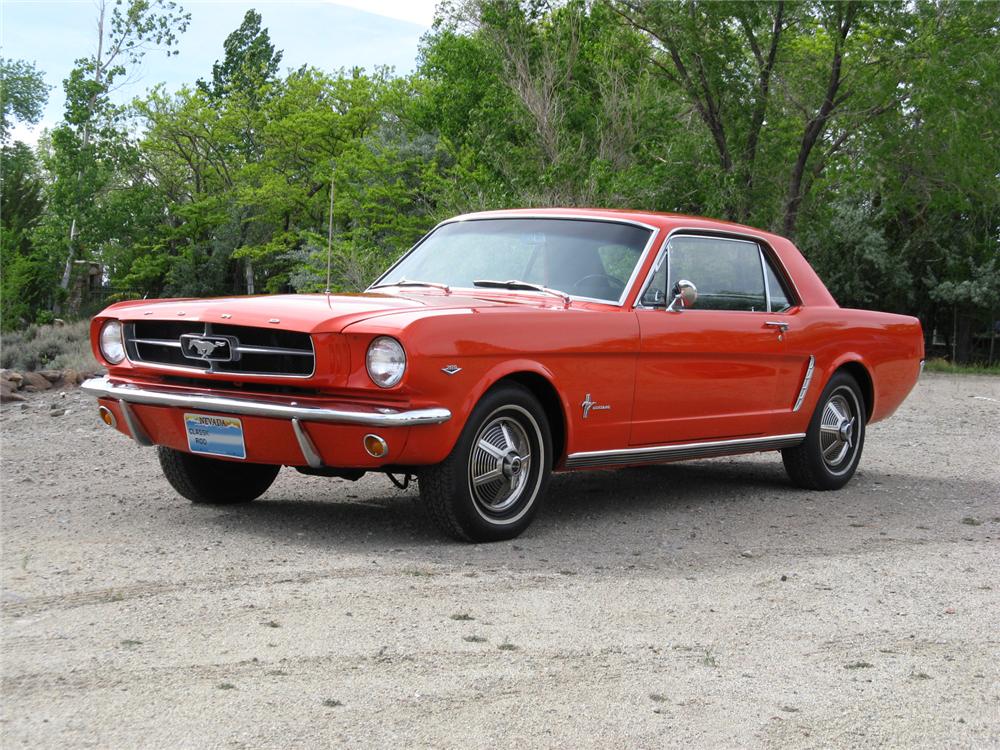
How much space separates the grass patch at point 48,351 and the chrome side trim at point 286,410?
343 inches

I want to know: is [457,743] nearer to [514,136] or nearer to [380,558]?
[380,558]

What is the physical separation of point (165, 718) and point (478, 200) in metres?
15.1

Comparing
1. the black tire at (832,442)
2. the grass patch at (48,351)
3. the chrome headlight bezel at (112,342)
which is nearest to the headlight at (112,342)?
the chrome headlight bezel at (112,342)

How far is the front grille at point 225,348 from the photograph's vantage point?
5.53 meters

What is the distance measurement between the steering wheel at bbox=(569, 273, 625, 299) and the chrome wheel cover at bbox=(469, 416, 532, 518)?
1029 millimetres

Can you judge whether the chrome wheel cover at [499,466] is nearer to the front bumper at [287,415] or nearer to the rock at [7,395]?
the front bumper at [287,415]

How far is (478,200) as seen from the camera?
59.2 ft

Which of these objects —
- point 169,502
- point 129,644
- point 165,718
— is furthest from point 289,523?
point 165,718

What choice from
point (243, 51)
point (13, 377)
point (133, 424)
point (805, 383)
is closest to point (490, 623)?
point (133, 424)

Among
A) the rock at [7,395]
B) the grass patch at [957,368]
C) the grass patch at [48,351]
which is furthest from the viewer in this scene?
the grass patch at [957,368]

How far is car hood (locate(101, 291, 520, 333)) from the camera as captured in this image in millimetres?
5496

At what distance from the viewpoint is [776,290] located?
7.94 meters

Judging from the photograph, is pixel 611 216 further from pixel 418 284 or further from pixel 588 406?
pixel 588 406

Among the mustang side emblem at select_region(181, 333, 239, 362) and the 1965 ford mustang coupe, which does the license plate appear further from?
the mustang side emblem at select_region(181, 333, 239, 362)
